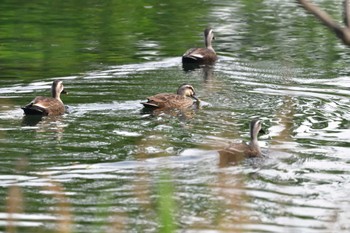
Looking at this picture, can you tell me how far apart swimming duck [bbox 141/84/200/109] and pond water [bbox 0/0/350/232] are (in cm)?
24

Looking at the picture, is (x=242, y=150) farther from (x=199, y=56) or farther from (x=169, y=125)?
(x=199, y=56)

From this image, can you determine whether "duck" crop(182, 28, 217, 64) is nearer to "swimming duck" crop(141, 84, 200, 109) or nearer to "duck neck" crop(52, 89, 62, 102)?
"swimming duck" crop(141, 84, 200, 109)

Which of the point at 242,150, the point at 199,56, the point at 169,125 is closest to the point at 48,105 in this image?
the point at 169,125

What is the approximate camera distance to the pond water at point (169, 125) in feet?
32.2

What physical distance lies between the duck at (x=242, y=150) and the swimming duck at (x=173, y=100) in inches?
120

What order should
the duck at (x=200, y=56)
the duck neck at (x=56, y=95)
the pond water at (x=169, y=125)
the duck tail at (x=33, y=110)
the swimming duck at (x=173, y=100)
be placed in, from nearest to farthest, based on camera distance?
the pond water at (x=169, y=125)
the duck tail at (x=33, y=110)
the swimming duck at (x=173, y=100)
the duck neck at (x=56, y=95)
the duck at (x=200, y=56)

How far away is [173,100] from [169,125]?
146 centimetres

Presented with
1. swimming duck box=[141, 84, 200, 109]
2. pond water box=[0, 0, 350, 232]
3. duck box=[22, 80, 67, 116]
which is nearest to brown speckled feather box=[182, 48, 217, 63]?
pond water box=[0, 0, 350, 232]

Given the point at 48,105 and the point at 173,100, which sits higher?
the point at 48,105

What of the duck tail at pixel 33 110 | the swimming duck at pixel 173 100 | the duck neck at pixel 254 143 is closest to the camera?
the duck neck at pixel 254 143

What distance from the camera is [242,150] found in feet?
41.2

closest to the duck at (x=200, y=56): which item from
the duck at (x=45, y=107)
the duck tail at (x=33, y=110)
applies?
the duck at (x=45, y=107)

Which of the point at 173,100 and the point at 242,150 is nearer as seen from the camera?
the point at 242,150

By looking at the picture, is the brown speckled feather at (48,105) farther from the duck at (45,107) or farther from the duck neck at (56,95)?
the duck neck at (56,95)
